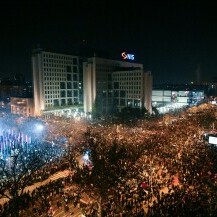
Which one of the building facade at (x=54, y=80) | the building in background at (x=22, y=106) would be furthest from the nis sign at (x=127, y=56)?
the building in background at (x=22, y=106)

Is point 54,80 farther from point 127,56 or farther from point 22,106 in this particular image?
point 127,56

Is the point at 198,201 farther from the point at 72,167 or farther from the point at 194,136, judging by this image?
the point at 194,136

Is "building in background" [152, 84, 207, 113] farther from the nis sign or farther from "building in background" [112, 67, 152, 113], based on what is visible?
"building in background" [112, 67, 152, 113]

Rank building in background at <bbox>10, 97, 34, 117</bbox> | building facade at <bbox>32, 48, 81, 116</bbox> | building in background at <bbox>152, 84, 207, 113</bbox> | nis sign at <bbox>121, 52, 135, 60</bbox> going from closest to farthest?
1. building facade at <bbox>32, 48, 81, 116</bbox>
2. building in background at <bbox>10, 97, 34, 117</bbox>
3. nis sign at <bbox>121, 52, 135, 60</bbox>
4. building in background at <bbox>152, 84, 207, 113</bbox>

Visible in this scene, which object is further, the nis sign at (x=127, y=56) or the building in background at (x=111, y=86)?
the nis sign at (x=127, y=56)

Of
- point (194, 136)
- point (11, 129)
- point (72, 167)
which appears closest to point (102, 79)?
point (11, 129)

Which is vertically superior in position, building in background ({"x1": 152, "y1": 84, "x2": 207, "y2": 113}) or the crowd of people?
building in background ({"x1": 152, "y1": 84, "x2": 207, "y2": 113})

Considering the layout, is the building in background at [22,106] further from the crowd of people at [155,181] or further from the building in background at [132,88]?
the crowd of people at [155,181]

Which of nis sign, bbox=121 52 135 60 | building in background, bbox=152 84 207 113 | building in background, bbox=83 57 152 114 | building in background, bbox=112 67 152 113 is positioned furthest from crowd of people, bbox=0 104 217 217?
building in background, bbox=152 84 207 113

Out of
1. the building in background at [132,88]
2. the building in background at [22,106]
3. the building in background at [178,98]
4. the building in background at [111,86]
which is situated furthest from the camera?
the building in background at [178,98]
